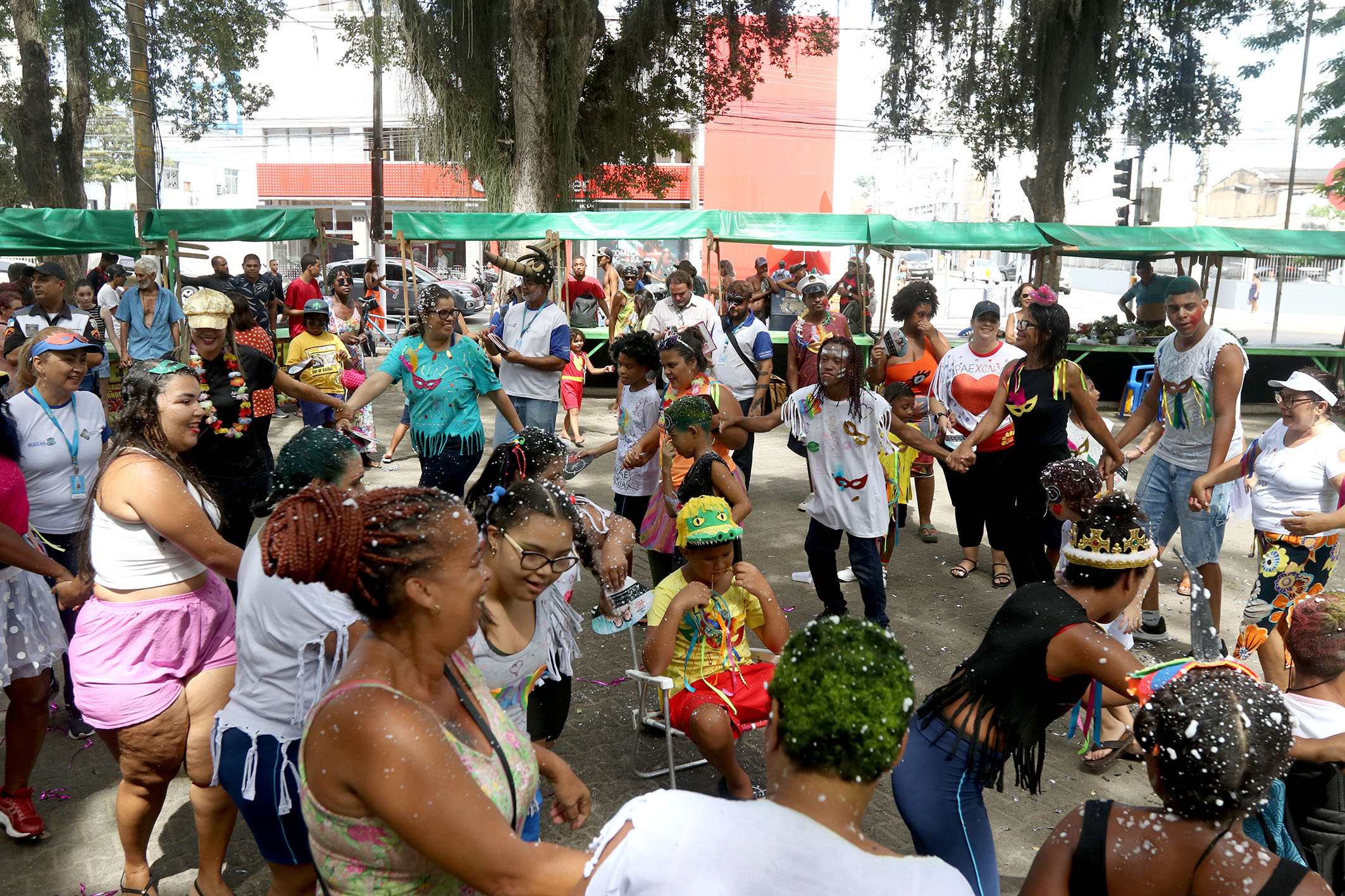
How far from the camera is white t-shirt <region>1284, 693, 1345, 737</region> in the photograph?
96.8 inches

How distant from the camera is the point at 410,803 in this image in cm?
152

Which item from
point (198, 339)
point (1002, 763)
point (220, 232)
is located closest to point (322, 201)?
point (220, 232)

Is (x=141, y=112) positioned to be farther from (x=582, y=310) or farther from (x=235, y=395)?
(x=235, y=395)

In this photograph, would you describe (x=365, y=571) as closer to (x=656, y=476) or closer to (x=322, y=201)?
(x=656, y=476)

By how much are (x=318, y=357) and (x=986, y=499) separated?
18.4ft

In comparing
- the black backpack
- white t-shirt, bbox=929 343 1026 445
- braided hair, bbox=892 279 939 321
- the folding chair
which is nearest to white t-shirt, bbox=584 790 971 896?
the folding chair

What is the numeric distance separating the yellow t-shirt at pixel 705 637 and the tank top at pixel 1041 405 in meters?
2.57

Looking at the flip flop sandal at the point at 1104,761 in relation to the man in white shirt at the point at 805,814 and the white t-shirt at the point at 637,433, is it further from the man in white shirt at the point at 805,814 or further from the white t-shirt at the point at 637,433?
the man in white shirt at the point at 805,814

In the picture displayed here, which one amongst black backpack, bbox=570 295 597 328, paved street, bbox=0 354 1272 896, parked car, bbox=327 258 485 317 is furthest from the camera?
parked car, bbox=327 258 485 317

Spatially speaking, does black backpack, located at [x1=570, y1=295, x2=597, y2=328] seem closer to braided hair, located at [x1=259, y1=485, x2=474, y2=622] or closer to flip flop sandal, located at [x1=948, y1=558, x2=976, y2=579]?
flip flop sandal, located at [x1=948, y1=558, x2=976, y2=579]

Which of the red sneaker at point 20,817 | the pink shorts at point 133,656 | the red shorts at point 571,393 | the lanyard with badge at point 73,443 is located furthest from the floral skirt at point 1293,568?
the red shorts at point 571,393

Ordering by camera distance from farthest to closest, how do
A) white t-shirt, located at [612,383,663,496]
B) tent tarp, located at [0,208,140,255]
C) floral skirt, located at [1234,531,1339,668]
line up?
1. tent tarp, located at [0,208,140,255]
2. white t-shirt, located at [612,383,663,496]
3. floral skirt, located at [1234,531,1339,668]

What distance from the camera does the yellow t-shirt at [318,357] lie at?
320 inches

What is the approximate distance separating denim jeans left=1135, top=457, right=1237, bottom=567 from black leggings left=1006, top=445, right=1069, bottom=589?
478mm
